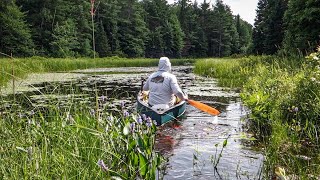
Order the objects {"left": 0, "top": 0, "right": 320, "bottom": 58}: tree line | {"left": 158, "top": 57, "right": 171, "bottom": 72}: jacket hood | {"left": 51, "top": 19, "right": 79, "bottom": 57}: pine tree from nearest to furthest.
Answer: {"left": 51, "top": 19, "right": 79, "bottom": 57}: pine tree → {"left": 158, "top": 57, "right": 171, "bottom": 72}: jacket hood → {"left": 0, "top": 0, "right": 320, "bottom": 58}: tree line

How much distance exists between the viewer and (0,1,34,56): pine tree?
110 feet

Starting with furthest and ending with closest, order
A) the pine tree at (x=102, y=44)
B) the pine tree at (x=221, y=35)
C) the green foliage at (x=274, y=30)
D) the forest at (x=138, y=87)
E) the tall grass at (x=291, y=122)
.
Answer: the pine tree at (x=221, y=35), the pine tree at (x=102, y=44), the green foliage at (x=274, y=30), the tall grass at (x=291, y=122), the forest at (x=138, y=87)

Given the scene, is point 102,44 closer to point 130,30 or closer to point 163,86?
point 130,30

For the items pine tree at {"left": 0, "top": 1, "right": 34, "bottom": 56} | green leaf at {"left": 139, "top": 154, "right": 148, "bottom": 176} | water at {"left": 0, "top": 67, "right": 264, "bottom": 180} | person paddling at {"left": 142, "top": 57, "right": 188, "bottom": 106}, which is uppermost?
pine tree at {"left": 0, "top": 1, "right": 34, "bottom": 56}

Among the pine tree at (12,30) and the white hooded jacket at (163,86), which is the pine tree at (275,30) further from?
the white hooded jacket at (163,86)

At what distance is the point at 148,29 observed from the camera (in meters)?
64.4

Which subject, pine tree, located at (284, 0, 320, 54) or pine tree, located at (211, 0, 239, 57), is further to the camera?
pine tree, located at (211, 0, 239, 57)

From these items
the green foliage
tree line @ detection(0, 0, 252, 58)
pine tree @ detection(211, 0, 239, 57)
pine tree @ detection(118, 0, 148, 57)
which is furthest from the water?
pine tree @ detection(211, 0, 239, 57)

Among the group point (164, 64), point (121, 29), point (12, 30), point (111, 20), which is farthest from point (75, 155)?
point (121, 29)

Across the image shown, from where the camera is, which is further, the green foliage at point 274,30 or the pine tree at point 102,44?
the pine tree at point 102,44

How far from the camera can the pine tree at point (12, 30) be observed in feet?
110

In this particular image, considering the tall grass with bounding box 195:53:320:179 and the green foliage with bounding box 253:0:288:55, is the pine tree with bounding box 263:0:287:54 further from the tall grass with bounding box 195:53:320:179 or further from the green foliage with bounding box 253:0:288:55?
the tall grass with bounding box 195:53:320:179

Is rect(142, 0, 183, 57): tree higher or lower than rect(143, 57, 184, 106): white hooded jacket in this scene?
higher

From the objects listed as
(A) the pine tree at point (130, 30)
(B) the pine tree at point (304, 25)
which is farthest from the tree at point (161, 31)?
(B) the pine tree at point (304, 25)
